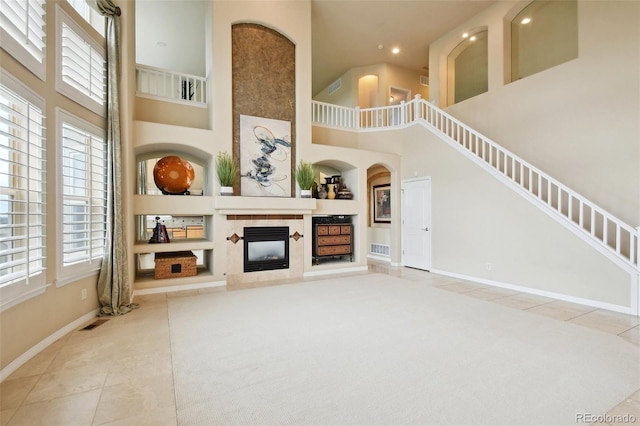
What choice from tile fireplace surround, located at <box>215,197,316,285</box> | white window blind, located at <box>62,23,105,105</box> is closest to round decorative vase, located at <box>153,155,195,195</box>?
tile fireplace surround, located at <box>215,197,316,285</box>

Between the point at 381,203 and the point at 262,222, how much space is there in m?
4.63

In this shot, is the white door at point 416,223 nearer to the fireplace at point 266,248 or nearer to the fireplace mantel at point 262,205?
the fireplace mantel at point 262,205

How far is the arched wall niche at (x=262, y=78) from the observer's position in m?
5.66

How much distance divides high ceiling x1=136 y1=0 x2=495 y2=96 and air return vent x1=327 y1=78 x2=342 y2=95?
3.58 feet

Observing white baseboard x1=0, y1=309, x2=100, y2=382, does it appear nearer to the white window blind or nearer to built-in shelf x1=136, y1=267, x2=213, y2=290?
built-in shelf x1=136, y1=267, x2=213, y2=290

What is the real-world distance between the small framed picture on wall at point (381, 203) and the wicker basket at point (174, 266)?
5.71 m

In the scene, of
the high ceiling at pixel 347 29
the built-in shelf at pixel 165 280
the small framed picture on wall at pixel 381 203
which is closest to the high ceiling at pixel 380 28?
the high ceiling at pixel 347 29

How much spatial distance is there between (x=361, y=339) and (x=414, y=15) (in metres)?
7.87

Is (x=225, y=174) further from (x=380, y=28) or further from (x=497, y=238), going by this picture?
(x=380, y=28)

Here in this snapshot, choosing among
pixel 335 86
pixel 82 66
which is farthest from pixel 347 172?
pixel 335 86

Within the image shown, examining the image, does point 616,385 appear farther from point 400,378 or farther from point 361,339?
point 361,339

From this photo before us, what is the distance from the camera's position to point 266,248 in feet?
18.9

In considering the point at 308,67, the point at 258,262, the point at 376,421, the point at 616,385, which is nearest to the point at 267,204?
the point at 258,262

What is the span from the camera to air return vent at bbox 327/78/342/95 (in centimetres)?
1110
